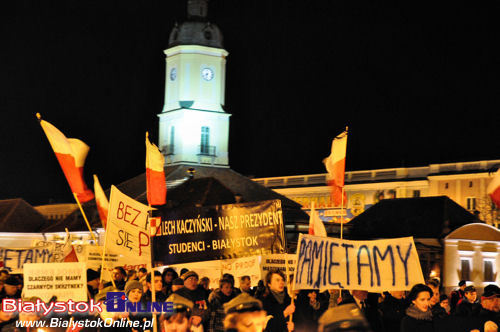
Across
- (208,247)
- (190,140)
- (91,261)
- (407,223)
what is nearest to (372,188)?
(190,140)

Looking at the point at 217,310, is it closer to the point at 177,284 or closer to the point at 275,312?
the point at 177,284

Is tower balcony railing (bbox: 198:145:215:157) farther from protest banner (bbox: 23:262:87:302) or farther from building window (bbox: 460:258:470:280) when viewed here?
protest banner (bbox: 23:262:87:302)

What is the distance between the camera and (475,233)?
4791 centimetres

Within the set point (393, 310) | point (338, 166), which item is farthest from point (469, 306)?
point (338, 166)

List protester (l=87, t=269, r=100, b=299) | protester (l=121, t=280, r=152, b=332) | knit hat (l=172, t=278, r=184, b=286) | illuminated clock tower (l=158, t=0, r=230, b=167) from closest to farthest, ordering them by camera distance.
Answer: protester (l=121, t=280, r=152, b=332) < knit hat (l=172, t=278, r=184, b=286) < protester (l=87, t=269, r=100, b=299) < illuminated clock tower (l=158, t=0, r=230, b=167)

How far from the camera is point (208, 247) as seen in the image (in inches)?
661

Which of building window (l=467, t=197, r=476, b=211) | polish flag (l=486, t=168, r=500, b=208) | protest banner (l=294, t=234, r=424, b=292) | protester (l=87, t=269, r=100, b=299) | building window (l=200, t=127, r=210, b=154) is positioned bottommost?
protester (l=87, t=269, r=100, b=299)

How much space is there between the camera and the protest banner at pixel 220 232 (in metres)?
16.3

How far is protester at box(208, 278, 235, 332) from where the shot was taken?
13281mm

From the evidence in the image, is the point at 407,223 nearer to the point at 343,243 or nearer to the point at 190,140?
the point at 190,140

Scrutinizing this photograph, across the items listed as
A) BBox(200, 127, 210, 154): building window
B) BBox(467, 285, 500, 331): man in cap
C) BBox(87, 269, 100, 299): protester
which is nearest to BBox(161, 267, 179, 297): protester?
BBox(87, 269, 100, 299): protester

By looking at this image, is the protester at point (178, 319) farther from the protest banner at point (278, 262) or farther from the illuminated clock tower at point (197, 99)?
the illuminated clock tower at point (197, 99)

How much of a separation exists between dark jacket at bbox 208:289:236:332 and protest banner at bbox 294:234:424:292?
105 centimetres

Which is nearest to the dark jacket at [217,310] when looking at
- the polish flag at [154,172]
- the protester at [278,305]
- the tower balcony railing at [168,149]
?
the protester at [278,305]
